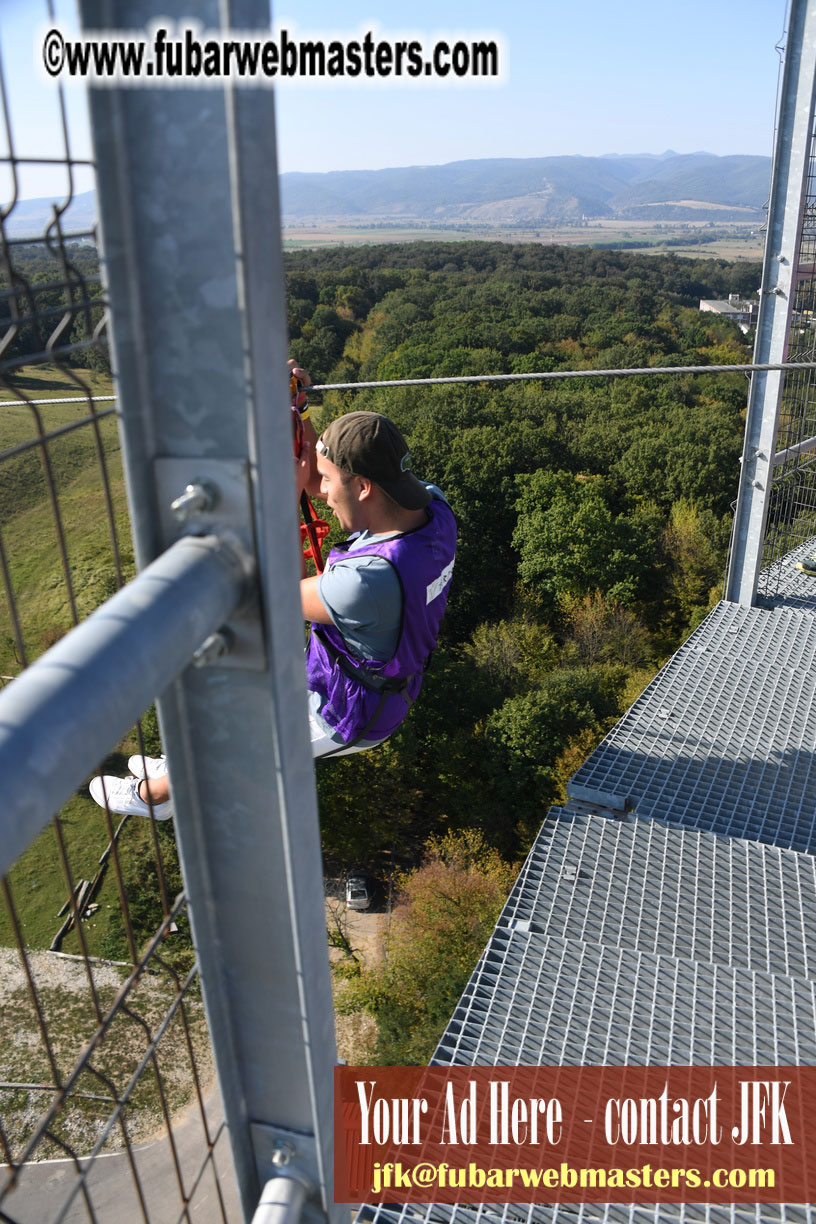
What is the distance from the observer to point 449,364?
43.3 m

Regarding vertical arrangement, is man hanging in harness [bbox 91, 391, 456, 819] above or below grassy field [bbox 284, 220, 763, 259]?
below

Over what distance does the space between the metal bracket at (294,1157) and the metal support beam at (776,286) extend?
11088 mm

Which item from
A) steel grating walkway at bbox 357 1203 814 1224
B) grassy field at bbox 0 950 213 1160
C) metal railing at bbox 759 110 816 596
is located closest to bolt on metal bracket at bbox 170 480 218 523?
steel grating walkway at bbox 357 1203 814 1224

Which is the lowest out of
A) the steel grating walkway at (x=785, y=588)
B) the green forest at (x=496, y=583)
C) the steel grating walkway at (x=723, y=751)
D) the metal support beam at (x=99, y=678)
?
the green forest at (x=496, y=583)

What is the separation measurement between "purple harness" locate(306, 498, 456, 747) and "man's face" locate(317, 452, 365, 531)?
0.40ft

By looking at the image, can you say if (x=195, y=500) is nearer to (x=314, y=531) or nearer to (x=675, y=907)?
(x=314, y=531)

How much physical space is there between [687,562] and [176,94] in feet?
92.5

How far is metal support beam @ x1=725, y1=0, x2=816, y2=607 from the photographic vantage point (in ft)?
34.3

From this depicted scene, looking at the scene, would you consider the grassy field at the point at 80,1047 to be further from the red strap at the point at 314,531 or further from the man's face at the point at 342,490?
the man's face at the point at 342,490

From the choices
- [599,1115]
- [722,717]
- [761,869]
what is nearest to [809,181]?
[722,717]

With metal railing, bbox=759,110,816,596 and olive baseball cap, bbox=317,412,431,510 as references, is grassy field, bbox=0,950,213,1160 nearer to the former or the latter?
metal railing, bbox=759,110,816,596

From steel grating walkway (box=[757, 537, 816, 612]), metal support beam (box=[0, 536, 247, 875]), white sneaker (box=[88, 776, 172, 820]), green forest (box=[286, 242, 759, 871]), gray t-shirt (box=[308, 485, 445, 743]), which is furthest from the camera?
green forest (box=[286, 242, 759, 871])

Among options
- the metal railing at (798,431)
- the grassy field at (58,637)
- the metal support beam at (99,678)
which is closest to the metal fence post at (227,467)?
the metal support beam at (99,678)

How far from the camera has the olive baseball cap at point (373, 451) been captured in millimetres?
3229
